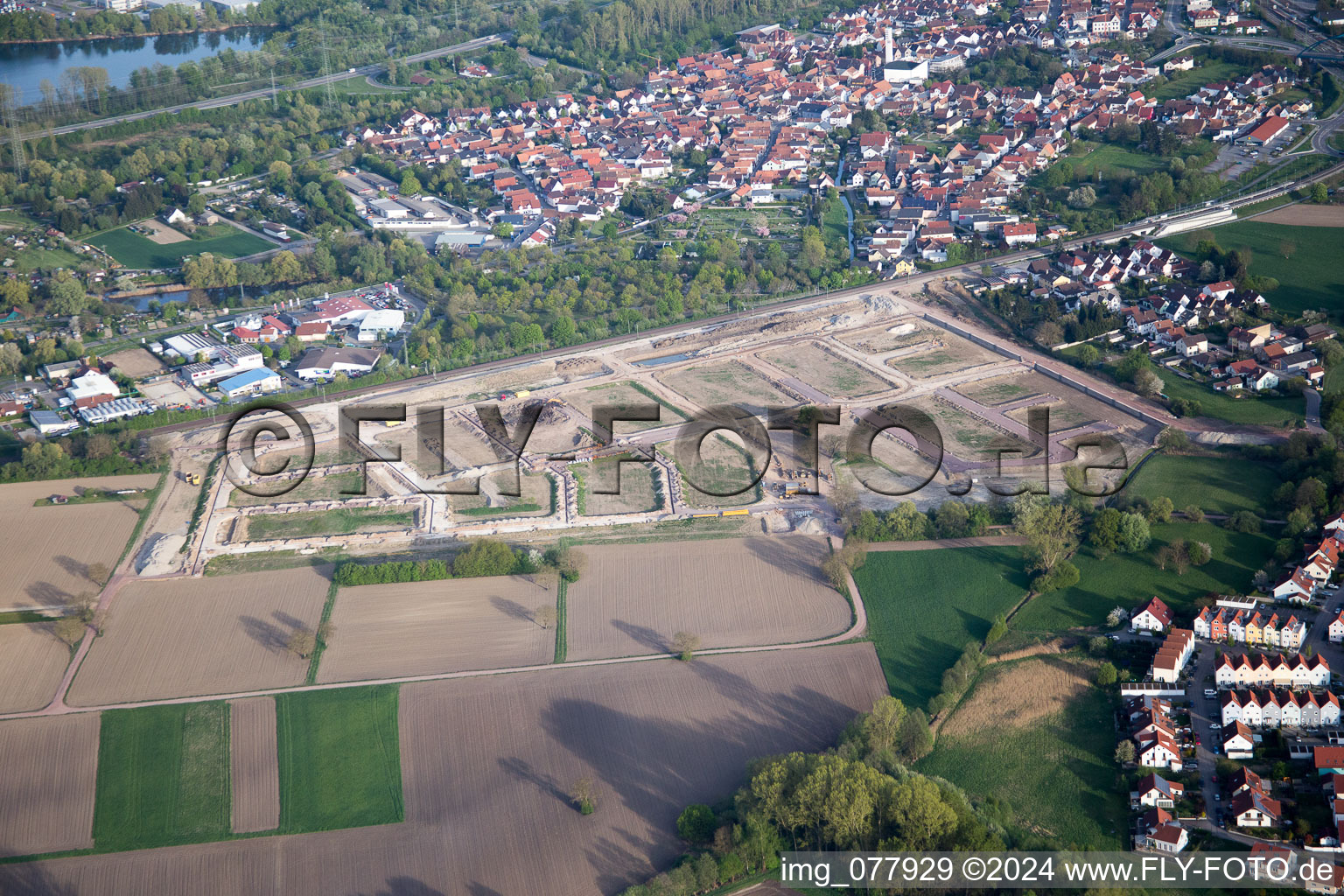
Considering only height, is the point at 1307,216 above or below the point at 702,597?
above

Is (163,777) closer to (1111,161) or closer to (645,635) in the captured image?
(645,635)

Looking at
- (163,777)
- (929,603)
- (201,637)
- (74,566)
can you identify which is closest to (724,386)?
(929,603)

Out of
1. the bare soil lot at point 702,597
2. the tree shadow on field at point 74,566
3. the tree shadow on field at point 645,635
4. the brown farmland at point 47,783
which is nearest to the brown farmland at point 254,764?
the brown farmland at point 47,783

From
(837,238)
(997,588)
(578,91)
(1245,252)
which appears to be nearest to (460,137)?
(578,91)

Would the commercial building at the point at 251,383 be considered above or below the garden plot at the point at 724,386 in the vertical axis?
below

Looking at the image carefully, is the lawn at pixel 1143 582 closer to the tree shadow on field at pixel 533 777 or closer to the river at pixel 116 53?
the tree shadow on field at pixel 533 777

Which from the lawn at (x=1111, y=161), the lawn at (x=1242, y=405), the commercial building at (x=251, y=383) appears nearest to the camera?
the lawn at (x=1242, y=405)
